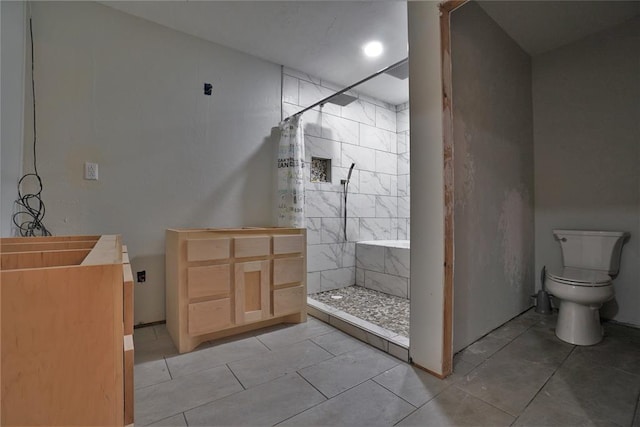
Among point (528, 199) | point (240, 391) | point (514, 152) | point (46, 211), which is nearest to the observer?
point (240, 391)

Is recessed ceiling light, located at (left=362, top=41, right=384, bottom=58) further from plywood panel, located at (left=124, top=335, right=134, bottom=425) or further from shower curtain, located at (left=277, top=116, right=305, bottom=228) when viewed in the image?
plywood panel, located at (left=124, top=335, right=134, bottom=425)

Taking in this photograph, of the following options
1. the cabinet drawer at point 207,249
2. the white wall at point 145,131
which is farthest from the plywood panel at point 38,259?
the white wall at point 145,131

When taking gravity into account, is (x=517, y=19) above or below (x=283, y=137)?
above

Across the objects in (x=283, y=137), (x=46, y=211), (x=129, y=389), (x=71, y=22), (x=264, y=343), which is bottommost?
(x=264, y=343)

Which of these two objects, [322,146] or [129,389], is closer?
[129,389]

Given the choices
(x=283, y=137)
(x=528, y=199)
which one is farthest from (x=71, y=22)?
(x=528, y=199)

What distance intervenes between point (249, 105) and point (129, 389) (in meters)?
2.53

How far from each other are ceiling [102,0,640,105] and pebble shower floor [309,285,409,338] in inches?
93.8

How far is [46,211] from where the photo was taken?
6.27ft

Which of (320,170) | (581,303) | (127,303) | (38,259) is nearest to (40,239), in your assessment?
(38,259)

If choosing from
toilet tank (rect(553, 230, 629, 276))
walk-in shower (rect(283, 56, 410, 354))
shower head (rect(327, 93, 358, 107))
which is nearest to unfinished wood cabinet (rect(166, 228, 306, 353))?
walk-in shower (rect(283, 56, 410, 354))

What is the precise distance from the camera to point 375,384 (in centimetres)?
149

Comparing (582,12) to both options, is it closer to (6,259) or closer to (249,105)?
(249,105)

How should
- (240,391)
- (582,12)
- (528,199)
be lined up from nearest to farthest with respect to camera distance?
1. (240,391)
2. (582,12)
3. (528,199)
